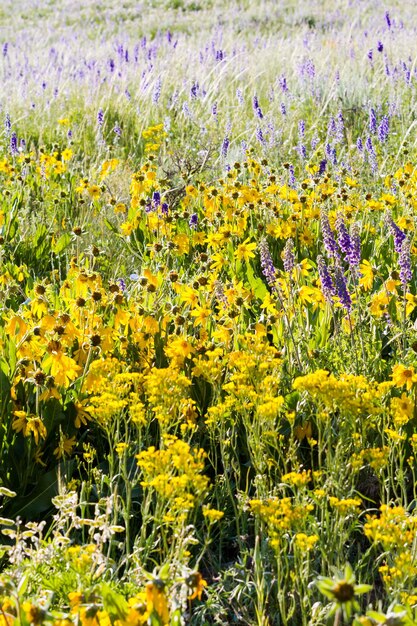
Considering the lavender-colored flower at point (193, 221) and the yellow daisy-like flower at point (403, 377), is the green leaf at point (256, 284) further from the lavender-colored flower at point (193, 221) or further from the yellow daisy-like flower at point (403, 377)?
the yellow daisy-like flower at point (403, 377)

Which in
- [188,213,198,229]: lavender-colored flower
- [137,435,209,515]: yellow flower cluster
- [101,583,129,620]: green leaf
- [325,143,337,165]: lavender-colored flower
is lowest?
[101,583,129,620]: green leaf

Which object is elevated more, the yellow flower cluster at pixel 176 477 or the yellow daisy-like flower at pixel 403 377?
the yellow flower cluster at pixel 176 477

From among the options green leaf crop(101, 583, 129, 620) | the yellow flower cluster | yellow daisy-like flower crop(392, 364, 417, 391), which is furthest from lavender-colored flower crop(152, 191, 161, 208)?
green leaf crop(101, 583, 129, 620)

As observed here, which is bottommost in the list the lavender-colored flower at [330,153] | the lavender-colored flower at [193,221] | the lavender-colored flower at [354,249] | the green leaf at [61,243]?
the green leaf at [61,243]

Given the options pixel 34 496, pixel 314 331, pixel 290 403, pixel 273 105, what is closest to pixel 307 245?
pixel 314 331

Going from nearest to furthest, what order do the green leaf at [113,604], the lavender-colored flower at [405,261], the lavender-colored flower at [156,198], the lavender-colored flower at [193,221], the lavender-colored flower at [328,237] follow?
1. the green leaf at [113,604]
2. the lavender-colored flower at [405,261]
3. the lavender-colored flower at [328,237]
4. the lavender-colored flower at [156,198]
5. the lavender-colored flower at [193,221]

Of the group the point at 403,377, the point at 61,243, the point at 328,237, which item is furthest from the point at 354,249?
the point at 61,243

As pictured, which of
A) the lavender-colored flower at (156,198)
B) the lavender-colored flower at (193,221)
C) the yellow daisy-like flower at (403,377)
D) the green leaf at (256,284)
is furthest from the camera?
the lavender-colored flower at (193,221)

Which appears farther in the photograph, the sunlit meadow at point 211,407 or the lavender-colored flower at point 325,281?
the lavender-colored flower at point 325,281

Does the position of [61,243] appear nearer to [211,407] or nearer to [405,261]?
[405,261]

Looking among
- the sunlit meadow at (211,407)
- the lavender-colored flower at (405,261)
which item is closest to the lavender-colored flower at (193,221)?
the sunlit meadow at (211,407)

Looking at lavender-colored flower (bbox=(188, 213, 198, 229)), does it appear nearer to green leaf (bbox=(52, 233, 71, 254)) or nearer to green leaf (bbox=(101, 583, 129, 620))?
green leaf (bbox=(52, 233, 71, 254))

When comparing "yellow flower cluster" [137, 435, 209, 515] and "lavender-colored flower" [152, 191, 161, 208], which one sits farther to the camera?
"lavender-colored flower" [152, 191, 161, 208]

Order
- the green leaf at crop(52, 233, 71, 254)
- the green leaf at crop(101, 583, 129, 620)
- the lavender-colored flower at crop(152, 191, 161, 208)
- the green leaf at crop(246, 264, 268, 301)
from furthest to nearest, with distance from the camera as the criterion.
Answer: the green leaf at crop(52, 233, 71, 254), the lavender-colored flower at crop(152, 191, 161, 208), the green leaf at crop(246, 264, 268, 301), the green leaf at crop(101, 583, 129, 620)
